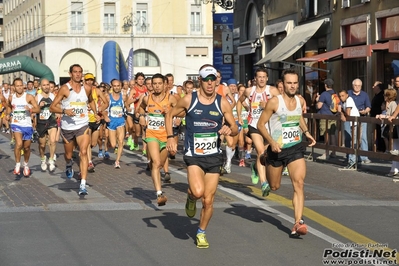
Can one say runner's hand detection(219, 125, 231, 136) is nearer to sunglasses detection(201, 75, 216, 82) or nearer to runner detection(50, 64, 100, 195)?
sunglasses detection(201, 75, 216, 82)

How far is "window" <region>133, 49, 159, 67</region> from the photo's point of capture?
6875cm

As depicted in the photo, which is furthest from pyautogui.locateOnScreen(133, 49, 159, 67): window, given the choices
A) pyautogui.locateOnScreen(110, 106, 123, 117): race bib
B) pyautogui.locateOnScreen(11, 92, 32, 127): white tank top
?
pyautogui.locateOnScreen(11, 92, 32, 127): white tank top

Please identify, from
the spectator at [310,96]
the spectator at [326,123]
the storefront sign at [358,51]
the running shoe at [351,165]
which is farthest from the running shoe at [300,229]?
the spectator at [310,96]

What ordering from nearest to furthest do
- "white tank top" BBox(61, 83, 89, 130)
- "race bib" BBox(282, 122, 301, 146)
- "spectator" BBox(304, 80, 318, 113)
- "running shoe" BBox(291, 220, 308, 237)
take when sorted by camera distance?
"running shoe" BBox(291, 220, 308, 237) → "race bib" BBox(282, 122, 301, 146) → "white tank top" BBox(61, 83, 89, 130) → "spectator" BBox(304, 80, 318, 113)

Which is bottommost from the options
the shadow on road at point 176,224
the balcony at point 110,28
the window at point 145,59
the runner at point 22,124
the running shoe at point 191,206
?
the shadow on road at point 176,224

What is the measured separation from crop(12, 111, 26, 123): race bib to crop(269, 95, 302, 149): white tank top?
25.2 ft

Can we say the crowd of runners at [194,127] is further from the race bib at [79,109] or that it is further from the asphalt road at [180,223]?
the asphalt road at [180,223]

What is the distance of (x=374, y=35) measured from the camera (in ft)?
74.2

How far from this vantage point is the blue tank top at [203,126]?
8.82 m

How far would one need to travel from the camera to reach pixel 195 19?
71.1 meters

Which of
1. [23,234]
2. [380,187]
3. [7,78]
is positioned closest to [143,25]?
[7,78]

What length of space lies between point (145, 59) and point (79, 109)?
56.2 meters

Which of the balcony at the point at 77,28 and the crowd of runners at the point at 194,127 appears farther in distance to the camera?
the balcony at the point at 77,28

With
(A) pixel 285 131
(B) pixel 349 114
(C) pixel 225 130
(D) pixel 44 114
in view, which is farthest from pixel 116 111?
(C) pixel 225 130
